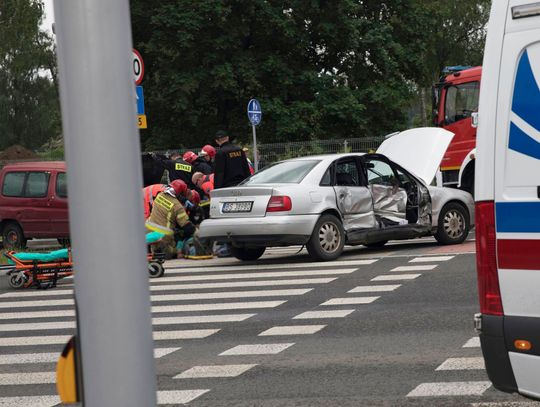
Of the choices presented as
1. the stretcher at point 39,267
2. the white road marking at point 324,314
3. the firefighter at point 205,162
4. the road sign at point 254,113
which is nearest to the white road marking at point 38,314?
the stretcher at point 39,267

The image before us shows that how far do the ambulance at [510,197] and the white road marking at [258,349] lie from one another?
3.76 m

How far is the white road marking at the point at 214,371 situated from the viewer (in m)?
7.69

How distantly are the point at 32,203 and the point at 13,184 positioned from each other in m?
0.69

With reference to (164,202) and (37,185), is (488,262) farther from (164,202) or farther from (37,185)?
(37,185)

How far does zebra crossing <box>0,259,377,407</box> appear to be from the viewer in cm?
780

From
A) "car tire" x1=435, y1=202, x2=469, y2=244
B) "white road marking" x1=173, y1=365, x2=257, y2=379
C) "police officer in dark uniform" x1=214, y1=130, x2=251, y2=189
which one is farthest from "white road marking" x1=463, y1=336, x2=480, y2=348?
"police officer in dark uniform" x1=214, y1=130, x2=251, y2=189

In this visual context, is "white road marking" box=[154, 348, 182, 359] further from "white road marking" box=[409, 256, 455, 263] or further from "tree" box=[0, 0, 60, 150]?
"tree" box=[0, 0, 60, 150]

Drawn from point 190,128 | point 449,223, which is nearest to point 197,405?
point 449,223

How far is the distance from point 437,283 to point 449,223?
17.2 feet

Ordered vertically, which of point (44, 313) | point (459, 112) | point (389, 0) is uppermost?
point (389, 0)

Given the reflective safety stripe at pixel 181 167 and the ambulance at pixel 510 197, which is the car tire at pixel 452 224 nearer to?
the reflective safety stripe at pixel 181 167

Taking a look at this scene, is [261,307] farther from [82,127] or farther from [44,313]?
[82,127]

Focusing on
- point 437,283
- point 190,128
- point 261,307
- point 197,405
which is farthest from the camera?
point 190,128

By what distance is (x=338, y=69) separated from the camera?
46.9 meters
